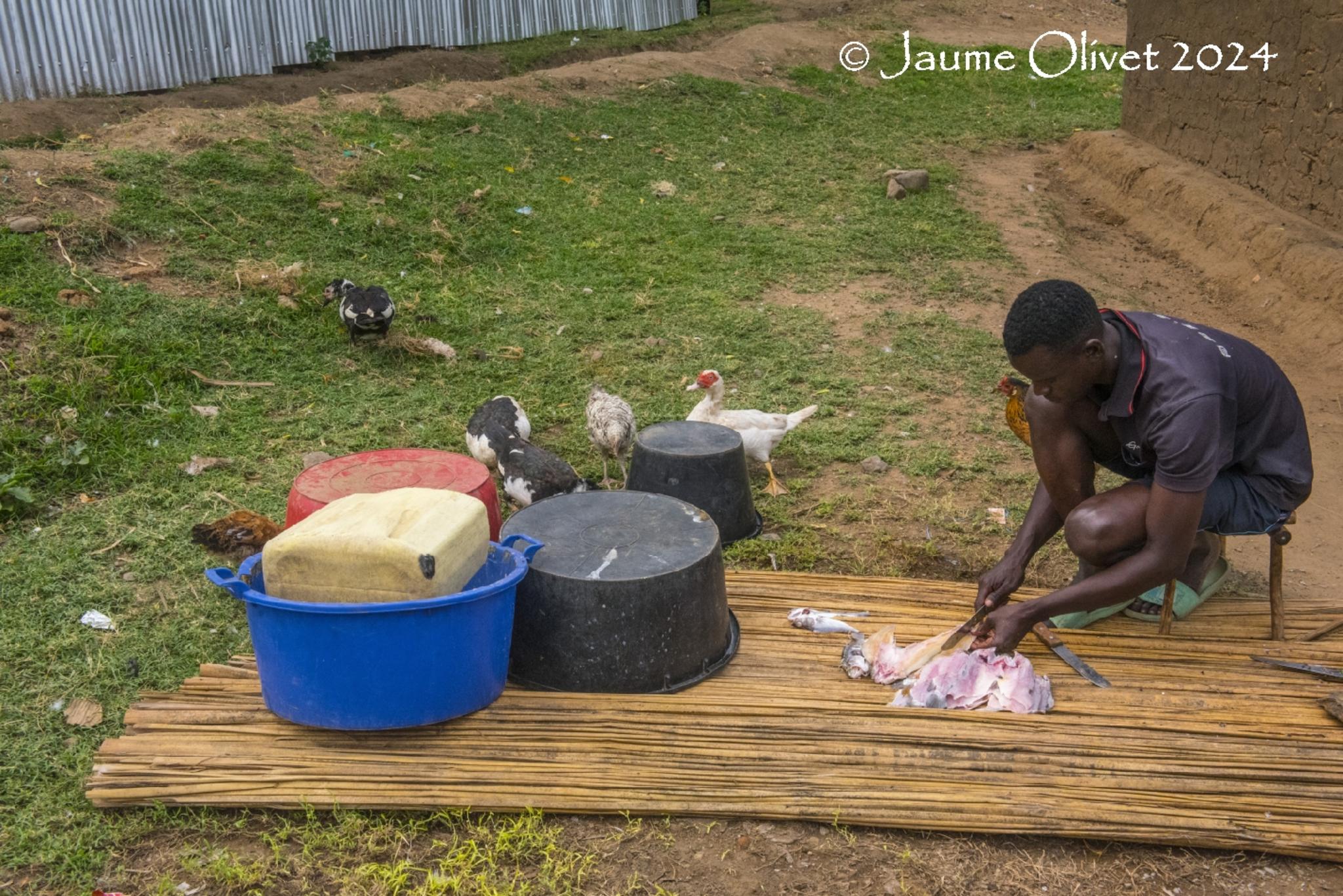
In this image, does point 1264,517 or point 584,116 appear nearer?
point 1264,517

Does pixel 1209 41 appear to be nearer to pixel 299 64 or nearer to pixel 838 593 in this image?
pixel 838 593

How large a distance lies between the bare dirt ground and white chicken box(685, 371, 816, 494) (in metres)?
0.32

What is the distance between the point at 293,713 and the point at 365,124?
7.82 m

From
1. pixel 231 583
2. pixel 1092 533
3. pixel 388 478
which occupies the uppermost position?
pixel 231 583

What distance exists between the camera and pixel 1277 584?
356 centimetres

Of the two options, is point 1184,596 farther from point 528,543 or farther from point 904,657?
point 528,543

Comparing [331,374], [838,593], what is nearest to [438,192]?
[331,374]

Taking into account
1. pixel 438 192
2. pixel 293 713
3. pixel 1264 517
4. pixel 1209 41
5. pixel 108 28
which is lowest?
pixel 293 713

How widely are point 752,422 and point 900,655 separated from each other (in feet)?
6.36

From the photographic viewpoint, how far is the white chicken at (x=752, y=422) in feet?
17.0

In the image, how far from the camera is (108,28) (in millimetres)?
10180

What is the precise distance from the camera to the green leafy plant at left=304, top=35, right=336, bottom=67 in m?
12.2

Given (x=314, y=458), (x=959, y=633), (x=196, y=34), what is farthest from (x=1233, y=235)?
(x=196, y=34)

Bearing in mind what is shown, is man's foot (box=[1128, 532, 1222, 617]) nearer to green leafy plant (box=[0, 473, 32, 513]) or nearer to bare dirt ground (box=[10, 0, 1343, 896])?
bare dirt ground (box=[10, 0, 1343, 896])
